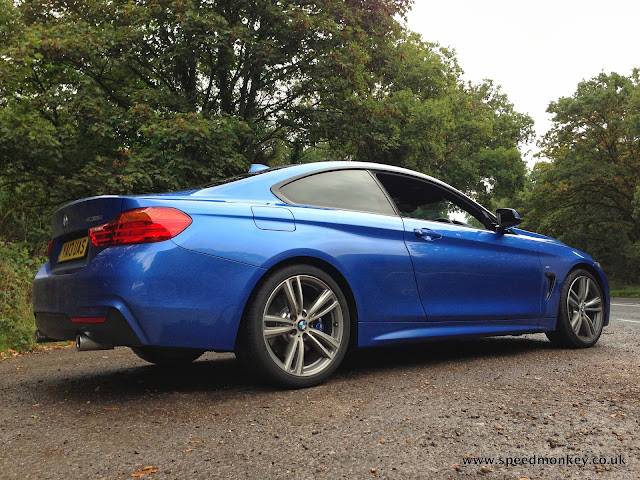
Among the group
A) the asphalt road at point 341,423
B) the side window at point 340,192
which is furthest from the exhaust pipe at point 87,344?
the side window at point 340,192

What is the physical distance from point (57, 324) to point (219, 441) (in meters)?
1.50

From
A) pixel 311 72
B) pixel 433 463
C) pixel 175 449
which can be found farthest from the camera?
pixel 311 72

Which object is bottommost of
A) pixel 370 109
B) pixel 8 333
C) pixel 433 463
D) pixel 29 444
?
pixel 8 333

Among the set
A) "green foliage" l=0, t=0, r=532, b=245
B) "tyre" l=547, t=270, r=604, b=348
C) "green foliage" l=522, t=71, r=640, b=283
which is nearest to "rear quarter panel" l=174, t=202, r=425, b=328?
"tyre" l=547, t=270, r=604, b=348

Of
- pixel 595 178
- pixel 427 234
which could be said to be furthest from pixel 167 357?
pixel 595 178

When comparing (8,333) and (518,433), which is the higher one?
(518,433)

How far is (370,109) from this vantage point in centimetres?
1634

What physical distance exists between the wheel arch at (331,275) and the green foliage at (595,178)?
96.6 feet

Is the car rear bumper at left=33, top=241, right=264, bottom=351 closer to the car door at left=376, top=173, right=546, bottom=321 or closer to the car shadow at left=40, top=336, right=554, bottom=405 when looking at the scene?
the car shadow at left=40, top=336, right=554, bottom=405

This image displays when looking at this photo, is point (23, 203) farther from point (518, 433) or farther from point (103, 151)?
point (518, 433)

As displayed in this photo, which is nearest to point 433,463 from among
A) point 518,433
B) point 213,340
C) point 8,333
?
point 518,433

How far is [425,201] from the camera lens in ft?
15.2

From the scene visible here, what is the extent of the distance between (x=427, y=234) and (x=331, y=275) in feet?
3.05

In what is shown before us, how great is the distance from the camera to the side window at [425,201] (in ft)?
14.6
